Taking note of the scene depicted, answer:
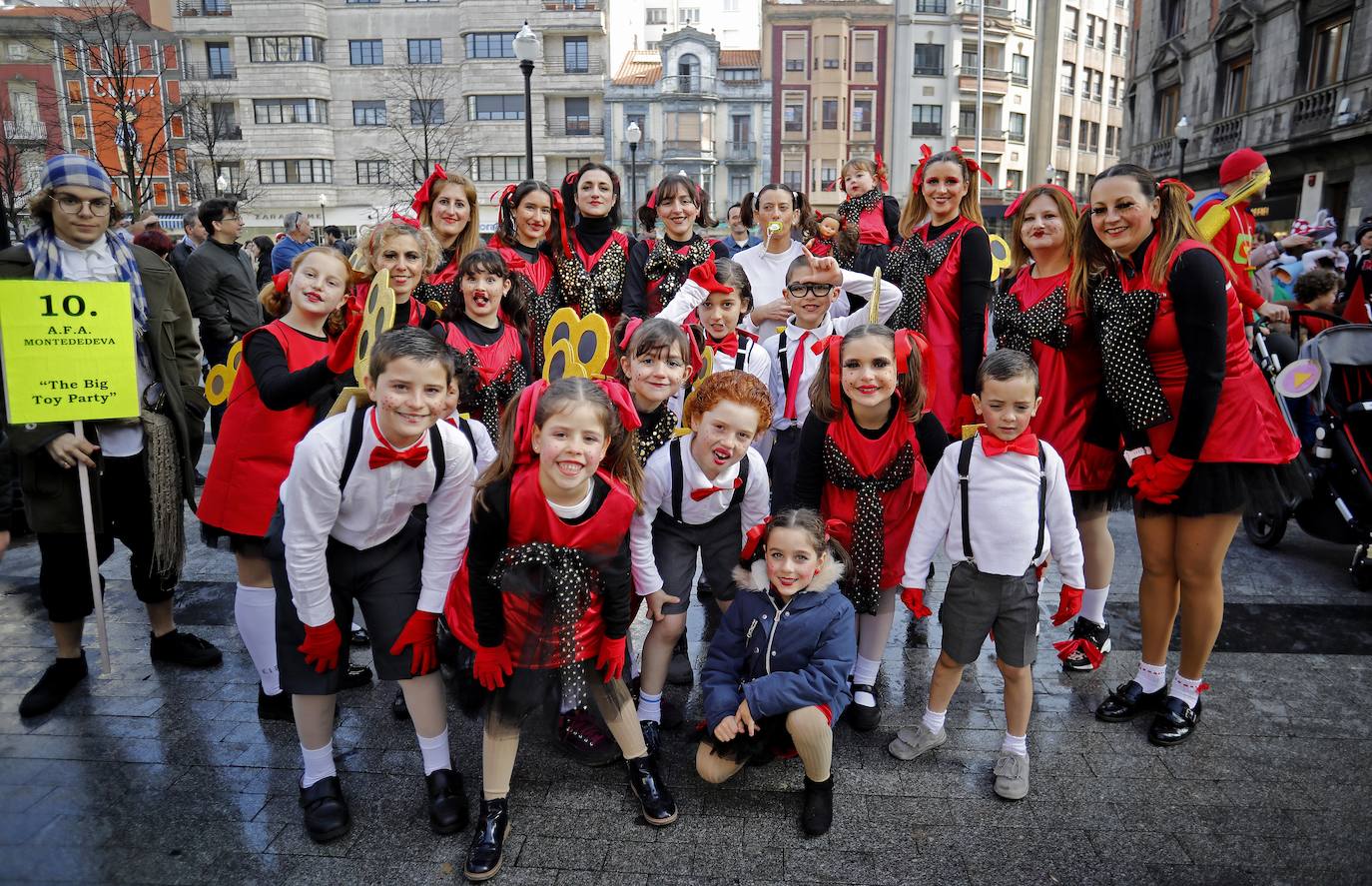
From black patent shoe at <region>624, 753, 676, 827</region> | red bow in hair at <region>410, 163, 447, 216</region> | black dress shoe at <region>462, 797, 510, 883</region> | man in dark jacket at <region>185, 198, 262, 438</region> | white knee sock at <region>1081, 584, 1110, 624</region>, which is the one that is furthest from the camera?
man in dark jacket at <region>185, 198, 262, 438</region>

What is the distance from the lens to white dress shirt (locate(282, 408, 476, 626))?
2.57 metres

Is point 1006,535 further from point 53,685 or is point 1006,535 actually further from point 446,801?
point 53,685

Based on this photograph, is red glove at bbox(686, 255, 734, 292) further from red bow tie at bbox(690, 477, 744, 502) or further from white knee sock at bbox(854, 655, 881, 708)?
white knee sock at bbox(854, 655, 881, 708)

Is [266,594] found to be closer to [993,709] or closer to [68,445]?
[68,445]

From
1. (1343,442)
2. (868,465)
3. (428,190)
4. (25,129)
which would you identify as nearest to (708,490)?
(868,465)

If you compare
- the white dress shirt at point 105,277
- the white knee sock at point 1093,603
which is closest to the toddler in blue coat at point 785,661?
the white knee sock at point 1093,603

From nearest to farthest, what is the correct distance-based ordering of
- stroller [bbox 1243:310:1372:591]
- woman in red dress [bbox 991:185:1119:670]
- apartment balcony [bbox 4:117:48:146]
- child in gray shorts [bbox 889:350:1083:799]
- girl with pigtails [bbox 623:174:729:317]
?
child in gray shorts [bbox 889:350:1083:799] < woman in red dress [bbox 991:185:1119:670] < girl with pigtails [bbox 623:174:729:317] < stroller [bbox 1243:310:1372:591] < apartment balcony [bbox 4:117:48:146]

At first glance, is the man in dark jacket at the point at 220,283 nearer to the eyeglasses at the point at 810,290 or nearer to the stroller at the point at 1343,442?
the eyeglasses at the point at 810,290

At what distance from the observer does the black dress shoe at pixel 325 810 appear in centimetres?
265

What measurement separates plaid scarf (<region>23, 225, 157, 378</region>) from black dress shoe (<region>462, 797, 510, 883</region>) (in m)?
2.62

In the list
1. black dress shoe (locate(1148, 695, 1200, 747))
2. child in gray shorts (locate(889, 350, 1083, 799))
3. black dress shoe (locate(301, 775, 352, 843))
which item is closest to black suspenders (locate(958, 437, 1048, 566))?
child in gray shorts (locate(889, 350, 1083, 799))

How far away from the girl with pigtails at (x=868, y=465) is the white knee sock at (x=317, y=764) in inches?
78.3

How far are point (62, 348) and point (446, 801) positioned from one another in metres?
2.46

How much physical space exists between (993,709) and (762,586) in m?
1.26
